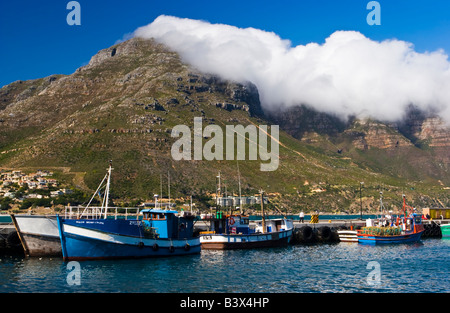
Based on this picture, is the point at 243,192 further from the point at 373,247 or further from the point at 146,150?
the point at 373,247

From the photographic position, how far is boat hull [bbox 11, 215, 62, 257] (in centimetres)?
5109

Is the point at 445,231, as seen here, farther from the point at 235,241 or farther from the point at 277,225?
the point at 235,241

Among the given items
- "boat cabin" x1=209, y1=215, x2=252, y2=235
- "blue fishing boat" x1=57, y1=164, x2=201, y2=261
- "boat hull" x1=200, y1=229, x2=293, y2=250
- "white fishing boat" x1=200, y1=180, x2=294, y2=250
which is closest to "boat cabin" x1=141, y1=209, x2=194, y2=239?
"blue fishing boat" x1=57, y1=164, x2=201, y2=261

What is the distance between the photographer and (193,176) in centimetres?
18675

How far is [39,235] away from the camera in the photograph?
2035 inches

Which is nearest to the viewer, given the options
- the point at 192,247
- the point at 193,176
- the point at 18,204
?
the point at 192,247

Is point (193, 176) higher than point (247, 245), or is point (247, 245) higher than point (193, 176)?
point (193, 176)

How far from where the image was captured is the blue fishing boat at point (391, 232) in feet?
246

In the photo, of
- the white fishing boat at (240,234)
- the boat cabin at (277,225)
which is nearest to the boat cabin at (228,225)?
the white fishing boat at (240,234)

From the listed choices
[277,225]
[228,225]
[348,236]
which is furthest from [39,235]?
[348,236]

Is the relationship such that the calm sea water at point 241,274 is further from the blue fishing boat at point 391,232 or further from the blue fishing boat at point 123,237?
the blue fishing boat at point 391,232

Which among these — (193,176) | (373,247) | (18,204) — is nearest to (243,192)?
(193,176)
